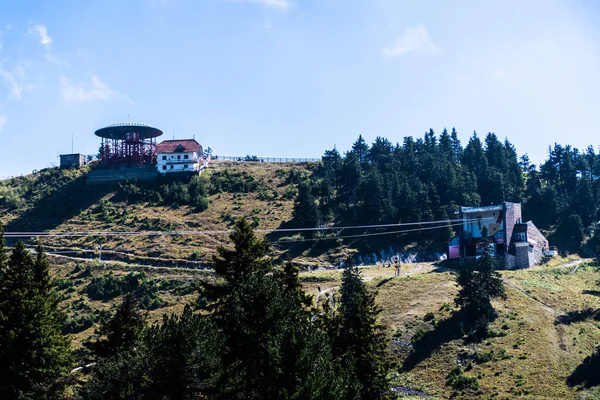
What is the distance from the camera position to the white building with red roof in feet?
366

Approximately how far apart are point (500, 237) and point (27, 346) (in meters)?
61.4

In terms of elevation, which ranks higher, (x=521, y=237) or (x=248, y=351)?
(x=521, y=237)

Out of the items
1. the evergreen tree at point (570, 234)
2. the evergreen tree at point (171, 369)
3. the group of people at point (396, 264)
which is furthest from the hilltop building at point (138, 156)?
the evergreen tree at point (171, 369)

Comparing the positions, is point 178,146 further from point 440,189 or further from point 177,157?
point 440,189

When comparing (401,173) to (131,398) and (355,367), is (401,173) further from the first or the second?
(131,398)

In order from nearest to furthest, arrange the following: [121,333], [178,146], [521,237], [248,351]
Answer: [248,351]
[121,333]
[521,237]
[178,146]

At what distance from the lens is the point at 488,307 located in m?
55.8

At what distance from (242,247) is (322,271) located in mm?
42924

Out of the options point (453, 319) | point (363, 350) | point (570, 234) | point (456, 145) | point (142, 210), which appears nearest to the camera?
point (363, 350)

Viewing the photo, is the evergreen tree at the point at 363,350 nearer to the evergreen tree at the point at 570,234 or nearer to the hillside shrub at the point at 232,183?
the evergreen tree at the point at 570,234

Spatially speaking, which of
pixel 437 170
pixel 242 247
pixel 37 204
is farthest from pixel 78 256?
pixel 437 170

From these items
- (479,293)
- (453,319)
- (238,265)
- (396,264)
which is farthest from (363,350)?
(396,264)

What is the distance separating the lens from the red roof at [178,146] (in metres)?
112

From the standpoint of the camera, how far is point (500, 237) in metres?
75.2
